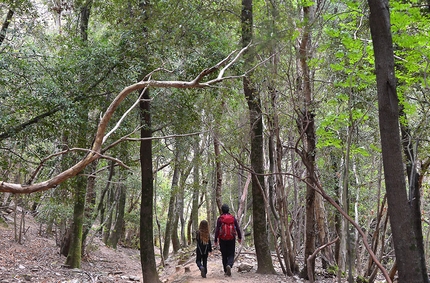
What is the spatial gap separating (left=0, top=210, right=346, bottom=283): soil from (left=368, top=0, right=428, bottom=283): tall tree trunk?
5159 mm

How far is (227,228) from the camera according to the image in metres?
10.4

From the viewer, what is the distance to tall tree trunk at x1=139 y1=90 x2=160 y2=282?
10633 mm

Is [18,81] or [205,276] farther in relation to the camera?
[205,276]

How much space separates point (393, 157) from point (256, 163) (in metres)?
6.02

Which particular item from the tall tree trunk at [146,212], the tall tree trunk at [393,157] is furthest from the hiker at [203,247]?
the tall tree trunk at [393,157]

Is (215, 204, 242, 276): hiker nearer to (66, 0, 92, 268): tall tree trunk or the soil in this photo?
the soil

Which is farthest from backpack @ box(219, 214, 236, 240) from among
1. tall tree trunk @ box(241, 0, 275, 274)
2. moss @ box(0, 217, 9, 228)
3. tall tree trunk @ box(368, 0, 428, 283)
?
moss @ box(0, 217, 9, 228)

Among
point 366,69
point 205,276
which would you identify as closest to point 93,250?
point 205,276

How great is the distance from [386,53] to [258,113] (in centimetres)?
584

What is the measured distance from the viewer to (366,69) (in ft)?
28.8

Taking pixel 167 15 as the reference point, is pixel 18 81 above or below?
below

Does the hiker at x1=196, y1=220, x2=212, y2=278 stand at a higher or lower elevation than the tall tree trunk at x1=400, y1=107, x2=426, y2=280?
lower

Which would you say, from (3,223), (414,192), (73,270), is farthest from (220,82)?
(3,223)

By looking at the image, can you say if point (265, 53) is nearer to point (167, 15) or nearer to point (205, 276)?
point (167, 15)
